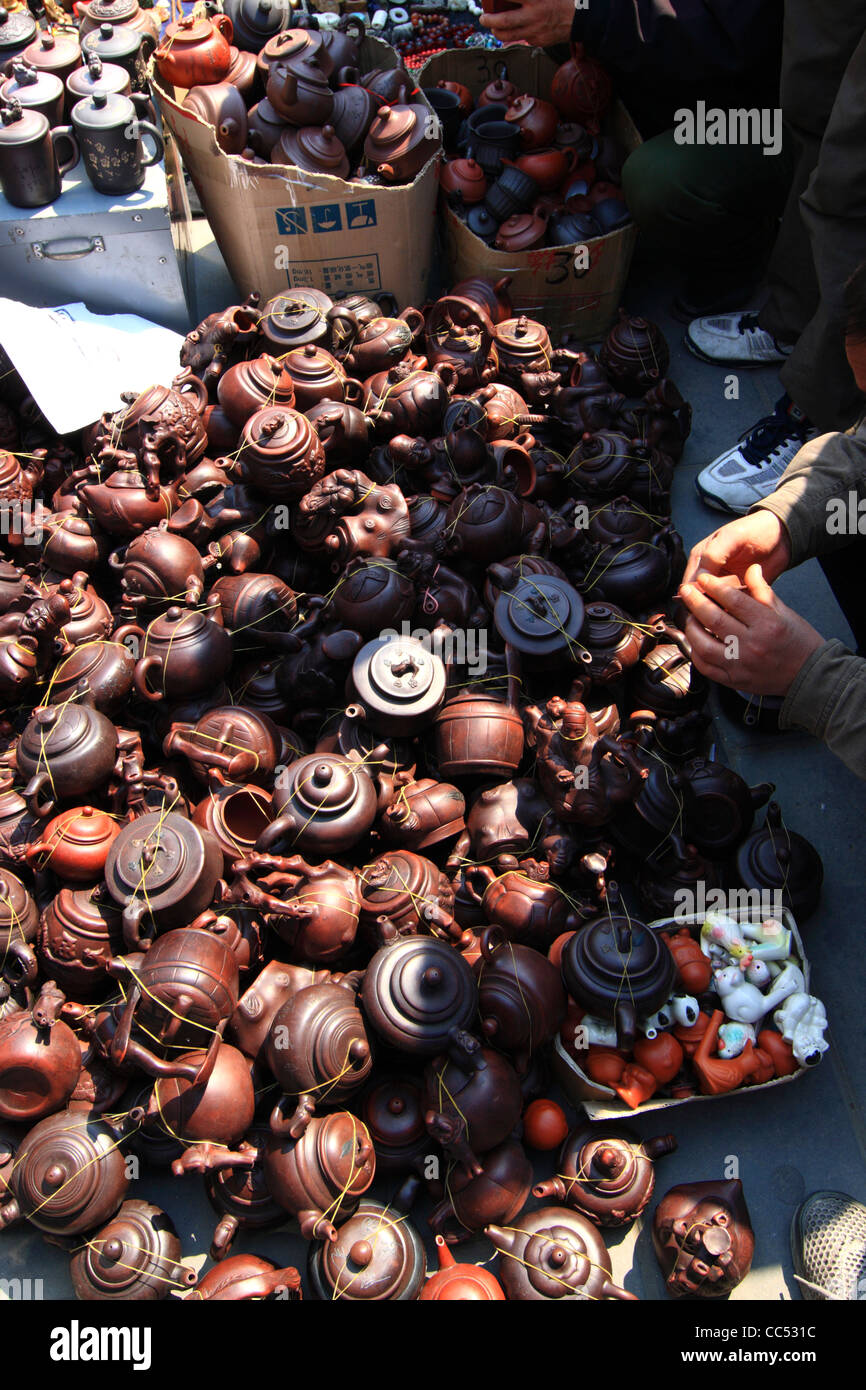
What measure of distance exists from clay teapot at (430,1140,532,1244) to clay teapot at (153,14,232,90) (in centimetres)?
526

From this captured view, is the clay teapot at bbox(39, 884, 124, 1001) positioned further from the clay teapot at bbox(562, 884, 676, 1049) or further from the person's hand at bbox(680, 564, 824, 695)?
the person's hand at bbox(680, 564, 824, 695)

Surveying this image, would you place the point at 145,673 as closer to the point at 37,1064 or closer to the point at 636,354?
the point at 37,1064

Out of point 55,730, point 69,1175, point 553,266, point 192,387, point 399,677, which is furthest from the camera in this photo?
point 553,266

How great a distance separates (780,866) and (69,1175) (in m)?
2.41

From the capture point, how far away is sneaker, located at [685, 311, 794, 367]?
4820mm

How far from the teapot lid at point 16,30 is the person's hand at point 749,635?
4.98 metres

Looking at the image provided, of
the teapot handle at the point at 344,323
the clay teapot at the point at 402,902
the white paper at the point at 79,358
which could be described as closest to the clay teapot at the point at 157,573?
the white paper at the point at 79,358

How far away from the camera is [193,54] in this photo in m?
4.65

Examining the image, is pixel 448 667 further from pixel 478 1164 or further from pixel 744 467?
pixel 744 467

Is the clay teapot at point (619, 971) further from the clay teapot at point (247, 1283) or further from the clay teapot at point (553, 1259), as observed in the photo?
the clay teapot at point (247, 1283)

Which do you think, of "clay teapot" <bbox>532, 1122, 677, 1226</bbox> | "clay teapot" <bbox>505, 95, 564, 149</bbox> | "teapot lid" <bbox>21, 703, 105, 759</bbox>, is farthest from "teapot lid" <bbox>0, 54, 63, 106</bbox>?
"clay teapot" <bbox>532, 1122, 677, 1226</bbox>

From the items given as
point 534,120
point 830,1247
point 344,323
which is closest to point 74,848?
point 830,1247

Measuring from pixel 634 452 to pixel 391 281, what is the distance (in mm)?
1869

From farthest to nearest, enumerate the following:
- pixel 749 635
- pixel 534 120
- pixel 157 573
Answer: pixel 534 120 < pixel 157 573 < pixel 749 635
